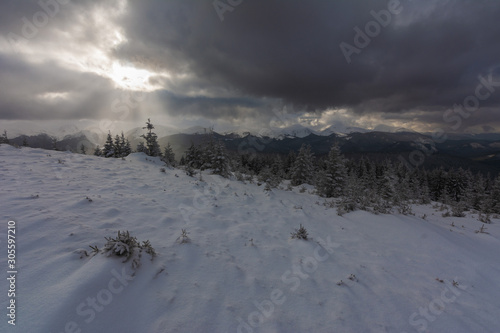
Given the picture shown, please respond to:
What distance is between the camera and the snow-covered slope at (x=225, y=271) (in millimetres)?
2904

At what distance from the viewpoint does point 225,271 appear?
13.8ft

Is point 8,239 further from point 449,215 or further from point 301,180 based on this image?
point 301,180

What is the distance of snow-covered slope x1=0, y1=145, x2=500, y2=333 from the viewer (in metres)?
2.90

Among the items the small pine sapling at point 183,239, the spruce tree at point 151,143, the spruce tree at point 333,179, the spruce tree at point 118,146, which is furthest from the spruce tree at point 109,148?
the small pine sapling at point 183,239

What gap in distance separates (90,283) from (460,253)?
31.5 feet

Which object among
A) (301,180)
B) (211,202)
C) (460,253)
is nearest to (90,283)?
(211,202)

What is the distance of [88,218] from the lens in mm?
5055
